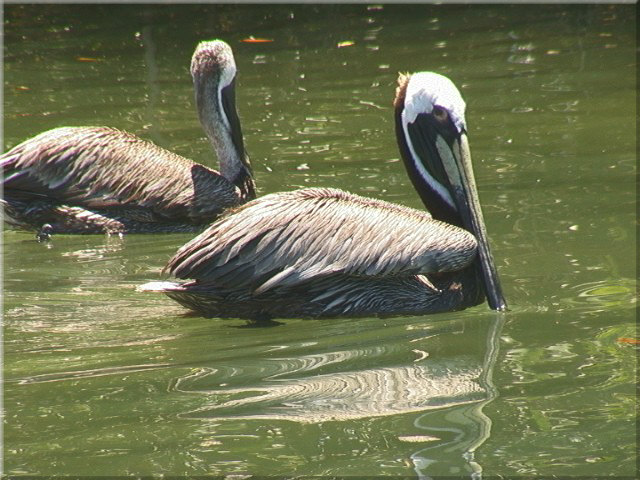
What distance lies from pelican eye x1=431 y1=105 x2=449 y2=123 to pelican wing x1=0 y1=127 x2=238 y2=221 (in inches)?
80.1

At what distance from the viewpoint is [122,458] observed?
3.61m

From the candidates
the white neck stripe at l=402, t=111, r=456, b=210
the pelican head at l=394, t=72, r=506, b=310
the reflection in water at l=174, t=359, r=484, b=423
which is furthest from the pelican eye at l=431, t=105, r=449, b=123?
the reflection in water at l=174, t=359, r=484, b=423

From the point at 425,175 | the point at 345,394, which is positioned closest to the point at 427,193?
the point at 425,175

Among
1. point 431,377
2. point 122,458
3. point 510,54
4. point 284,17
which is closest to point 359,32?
point 284,17

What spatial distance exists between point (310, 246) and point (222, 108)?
267 centimetres

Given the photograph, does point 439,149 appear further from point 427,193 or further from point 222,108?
point 222,108

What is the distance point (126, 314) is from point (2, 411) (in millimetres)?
1224

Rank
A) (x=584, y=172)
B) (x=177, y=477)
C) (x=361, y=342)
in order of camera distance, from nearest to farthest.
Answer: (x=177, y=477), (x=361, y=342), (x=584, y=172)

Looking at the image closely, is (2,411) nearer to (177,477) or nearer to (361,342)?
(177,477)

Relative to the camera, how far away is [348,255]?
4.92m

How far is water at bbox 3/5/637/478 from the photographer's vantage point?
3.69 meters

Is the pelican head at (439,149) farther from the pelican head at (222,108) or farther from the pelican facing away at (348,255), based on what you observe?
the pelican head at (222,108)

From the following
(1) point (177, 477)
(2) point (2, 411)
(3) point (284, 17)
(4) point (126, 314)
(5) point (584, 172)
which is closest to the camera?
(1) point (177, 477)

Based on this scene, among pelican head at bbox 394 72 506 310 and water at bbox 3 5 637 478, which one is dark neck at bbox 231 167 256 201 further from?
pelican head at bbox 394 72 506 310
